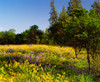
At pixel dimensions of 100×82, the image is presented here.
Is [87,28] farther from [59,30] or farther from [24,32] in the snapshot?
[24,32]

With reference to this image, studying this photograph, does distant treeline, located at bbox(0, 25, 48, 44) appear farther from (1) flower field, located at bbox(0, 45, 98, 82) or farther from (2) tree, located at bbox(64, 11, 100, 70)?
(2) tree, located at bbox(64, 11, 100, 70)

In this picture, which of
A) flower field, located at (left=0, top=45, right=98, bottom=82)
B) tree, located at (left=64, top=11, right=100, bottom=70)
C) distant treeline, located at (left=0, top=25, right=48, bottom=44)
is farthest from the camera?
distant treeline, located at (left=0, top=25, right=48, bottom=44)

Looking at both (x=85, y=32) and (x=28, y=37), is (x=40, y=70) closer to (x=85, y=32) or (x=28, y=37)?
(x=85, y=32)

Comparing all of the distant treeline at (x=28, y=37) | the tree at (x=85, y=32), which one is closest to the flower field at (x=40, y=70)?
the tree at (x=85, y=32)

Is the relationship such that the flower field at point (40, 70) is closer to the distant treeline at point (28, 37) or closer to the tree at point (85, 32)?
the tree at point (85, 32)

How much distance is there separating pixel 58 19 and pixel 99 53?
65.6 ft

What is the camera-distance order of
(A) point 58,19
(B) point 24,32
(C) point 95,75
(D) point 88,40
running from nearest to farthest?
(C) point 95,75 < (D) point 88,40 < (A) point 58,19 < (B) point 24,32

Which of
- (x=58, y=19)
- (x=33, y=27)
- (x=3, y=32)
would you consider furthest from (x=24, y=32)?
(x=58, y=19)

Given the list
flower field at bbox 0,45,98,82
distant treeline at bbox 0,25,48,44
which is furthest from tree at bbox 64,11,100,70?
distant treeline at bbox 0,25,48,44

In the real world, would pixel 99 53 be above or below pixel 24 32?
below

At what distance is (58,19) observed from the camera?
26.1 meters

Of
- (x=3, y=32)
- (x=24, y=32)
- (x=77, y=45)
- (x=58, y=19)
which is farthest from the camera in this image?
(x=3, y=32)

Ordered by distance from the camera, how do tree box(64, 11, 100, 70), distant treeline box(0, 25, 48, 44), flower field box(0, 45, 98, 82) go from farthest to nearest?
distant treeline box(0, 25, 48, 44), tree box(64, 11, 100, 70), flower field box(0, 45, 98, 82)

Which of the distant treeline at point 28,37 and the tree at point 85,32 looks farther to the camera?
the distant treeline at point 28,37
